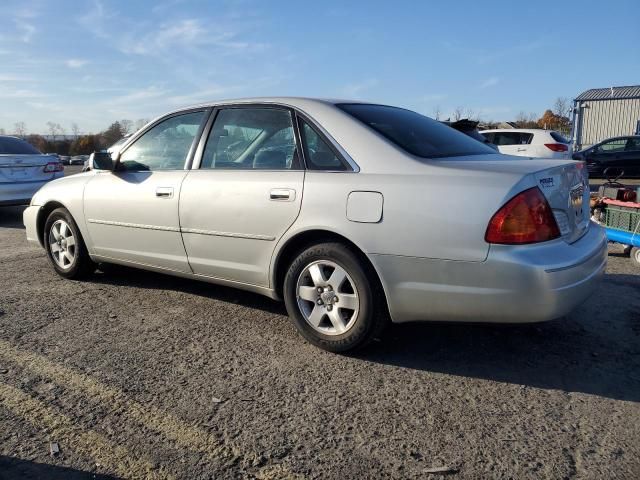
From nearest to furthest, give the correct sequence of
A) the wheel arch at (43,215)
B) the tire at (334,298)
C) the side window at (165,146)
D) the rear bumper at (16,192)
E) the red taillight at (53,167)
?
1. the tire at (334,298)
2. the side window at (165,146)
3. the wheel arch at (43,215)
4. the rear bumper at (16,192)
5. the red taillight at (53,167)

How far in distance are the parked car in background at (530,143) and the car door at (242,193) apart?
32.1 feet

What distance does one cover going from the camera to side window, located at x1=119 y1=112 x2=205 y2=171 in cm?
413

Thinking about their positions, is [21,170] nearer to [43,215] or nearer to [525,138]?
[43,215]

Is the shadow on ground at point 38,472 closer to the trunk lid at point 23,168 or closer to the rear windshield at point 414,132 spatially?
the rear windshield at point 414,132

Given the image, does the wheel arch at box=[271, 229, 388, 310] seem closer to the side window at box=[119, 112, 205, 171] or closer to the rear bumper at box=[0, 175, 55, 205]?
the side window at box=[119, 112, 205, 171]

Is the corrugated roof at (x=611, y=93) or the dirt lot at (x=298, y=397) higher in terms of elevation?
the corrugated roof at (x=611, y=93)

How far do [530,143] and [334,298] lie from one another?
11.0 metres

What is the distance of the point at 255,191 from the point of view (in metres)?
3.50

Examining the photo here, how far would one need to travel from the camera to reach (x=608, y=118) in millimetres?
32531

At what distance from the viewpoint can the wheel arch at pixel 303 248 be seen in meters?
3.11

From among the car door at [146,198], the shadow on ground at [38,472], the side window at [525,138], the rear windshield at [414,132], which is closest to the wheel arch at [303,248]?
the rear windshield at [414,132]

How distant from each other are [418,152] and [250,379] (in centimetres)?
A: 162

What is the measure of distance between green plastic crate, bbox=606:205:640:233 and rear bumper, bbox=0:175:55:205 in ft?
28.1

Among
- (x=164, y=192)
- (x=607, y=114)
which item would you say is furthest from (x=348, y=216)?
(x=607, y=114)
